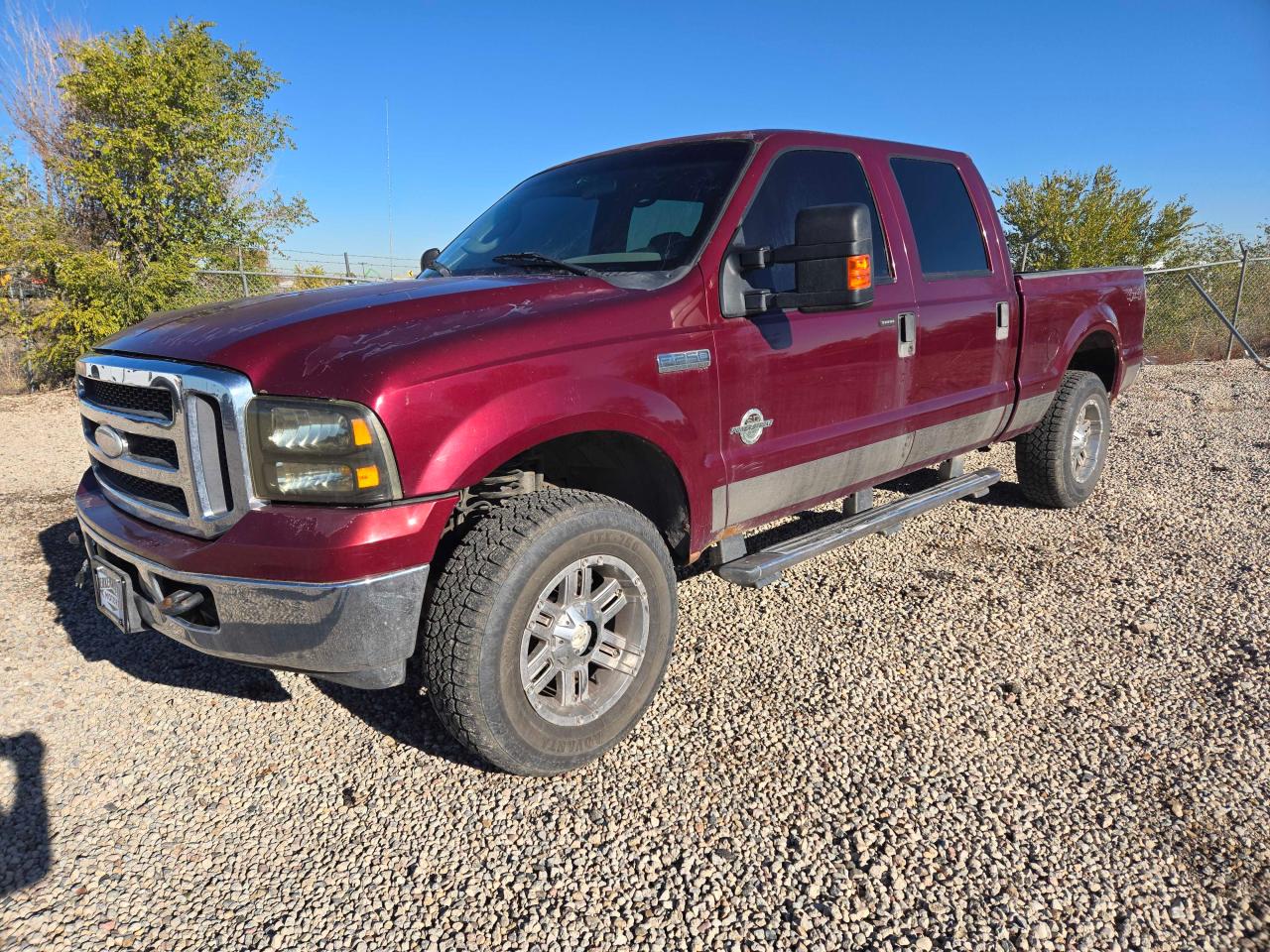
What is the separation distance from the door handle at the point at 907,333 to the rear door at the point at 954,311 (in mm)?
40

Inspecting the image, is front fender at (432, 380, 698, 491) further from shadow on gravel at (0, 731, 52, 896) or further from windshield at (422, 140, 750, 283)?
shadow on gravel at (0, 731, 52, 896)

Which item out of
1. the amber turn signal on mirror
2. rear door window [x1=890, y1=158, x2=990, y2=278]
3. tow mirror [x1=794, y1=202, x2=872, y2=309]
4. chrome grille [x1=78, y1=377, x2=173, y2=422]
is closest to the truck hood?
chrome grille [x1=78, y1=377, x2=173, y2=422]

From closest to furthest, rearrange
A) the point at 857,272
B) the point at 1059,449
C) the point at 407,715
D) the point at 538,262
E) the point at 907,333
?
1. the point at 857,272
2. the point at 407,715
3. the point at 538,262
4. the point at 907,333
5. the point at 1059,449

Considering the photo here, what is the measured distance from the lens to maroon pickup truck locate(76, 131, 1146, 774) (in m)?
2.08

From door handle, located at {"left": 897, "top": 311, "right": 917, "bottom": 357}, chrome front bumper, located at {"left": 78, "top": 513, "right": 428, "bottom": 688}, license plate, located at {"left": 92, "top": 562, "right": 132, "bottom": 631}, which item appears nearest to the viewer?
chrome front bumper, located at {"left": 78, "top": 513, "right": 428, "bottom": 688}

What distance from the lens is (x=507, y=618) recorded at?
226 centimetres

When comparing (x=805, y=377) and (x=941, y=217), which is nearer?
(x=805, y=377)

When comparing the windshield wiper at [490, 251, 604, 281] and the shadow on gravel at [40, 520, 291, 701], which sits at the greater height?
the windshield wiper at [490, 251, 604, 281]

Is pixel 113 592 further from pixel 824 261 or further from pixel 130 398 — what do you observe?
pixel 824 261

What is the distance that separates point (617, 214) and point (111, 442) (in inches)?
79.0

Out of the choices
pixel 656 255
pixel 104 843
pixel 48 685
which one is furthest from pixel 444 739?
pixel 656 255

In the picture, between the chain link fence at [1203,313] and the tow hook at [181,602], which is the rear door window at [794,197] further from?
the chain link fence at [1203,313]

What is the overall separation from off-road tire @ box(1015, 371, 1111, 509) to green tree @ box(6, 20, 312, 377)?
1190 centimetres

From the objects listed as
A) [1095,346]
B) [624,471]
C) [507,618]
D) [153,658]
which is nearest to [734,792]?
[507,618]
